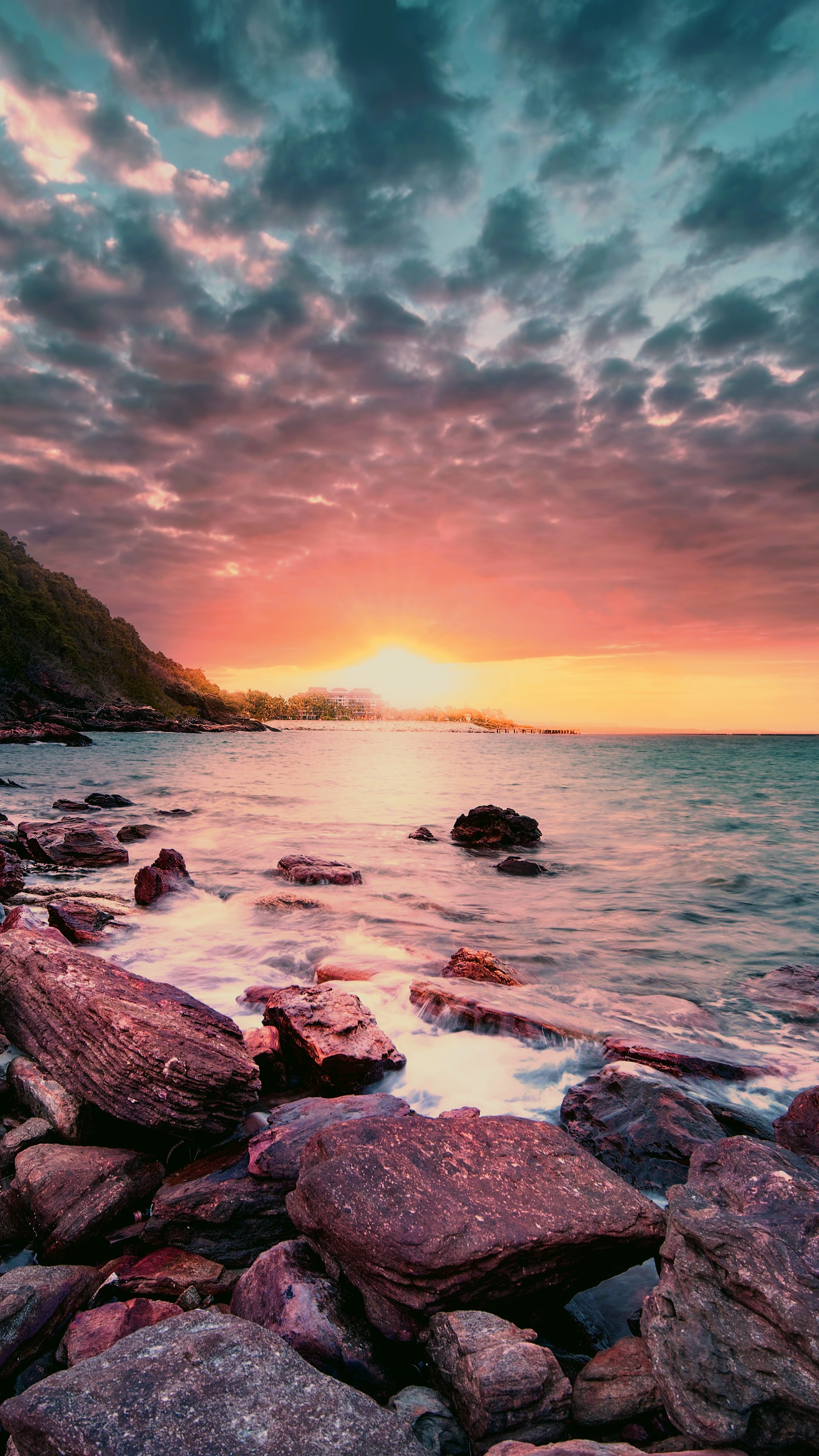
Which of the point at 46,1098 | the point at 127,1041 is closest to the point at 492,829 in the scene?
the point at 127,1041

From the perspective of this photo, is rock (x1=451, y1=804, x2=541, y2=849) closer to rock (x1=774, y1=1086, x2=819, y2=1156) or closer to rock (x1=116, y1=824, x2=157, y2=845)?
rock (x1=116, y1=824, x2=157, y2=845)

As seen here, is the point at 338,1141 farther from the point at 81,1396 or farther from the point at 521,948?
the point at 521,948

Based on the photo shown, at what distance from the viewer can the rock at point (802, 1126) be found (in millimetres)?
4898

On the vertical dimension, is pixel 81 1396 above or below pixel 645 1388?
above

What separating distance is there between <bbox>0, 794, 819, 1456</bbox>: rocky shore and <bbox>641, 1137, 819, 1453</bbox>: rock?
0.01 metres

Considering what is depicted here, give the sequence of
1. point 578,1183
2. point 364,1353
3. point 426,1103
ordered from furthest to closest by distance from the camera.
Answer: point 426,1103 < point 578,1183 < point 364,1353

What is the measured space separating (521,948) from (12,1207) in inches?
368

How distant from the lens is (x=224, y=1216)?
405 cm

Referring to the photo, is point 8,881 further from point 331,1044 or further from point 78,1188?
point 78,1188

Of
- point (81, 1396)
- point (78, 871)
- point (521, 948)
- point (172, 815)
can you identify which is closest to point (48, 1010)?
point (81, 1396)

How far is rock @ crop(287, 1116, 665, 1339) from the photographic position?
3277 millimetres

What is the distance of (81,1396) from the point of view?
2436 mm

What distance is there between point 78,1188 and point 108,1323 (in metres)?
1.01

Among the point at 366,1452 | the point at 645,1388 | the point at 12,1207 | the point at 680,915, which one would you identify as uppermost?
the point at 366,1452
